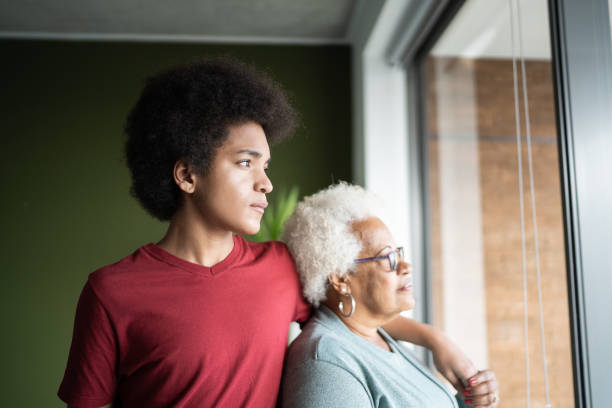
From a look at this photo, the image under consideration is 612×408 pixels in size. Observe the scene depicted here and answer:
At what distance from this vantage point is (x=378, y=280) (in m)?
1.32

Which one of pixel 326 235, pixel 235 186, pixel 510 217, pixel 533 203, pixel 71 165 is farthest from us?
pixel 71 165

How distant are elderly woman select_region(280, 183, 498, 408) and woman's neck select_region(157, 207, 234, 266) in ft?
0.81

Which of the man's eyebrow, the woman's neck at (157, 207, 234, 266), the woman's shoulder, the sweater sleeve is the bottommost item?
the sweater sleeve

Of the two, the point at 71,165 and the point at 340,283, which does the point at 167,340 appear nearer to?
the point at 340,283

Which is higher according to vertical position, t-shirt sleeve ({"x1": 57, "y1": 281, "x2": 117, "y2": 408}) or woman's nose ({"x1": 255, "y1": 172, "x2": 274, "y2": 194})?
woman's nose ({"x1": 255, "y1": 172, "x2": 274, "y2": 194})

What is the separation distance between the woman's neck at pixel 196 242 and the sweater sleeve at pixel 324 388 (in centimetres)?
37

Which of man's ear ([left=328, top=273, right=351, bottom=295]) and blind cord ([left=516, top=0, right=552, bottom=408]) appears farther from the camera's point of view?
blind cord ([left=516, top=0, right=552, bottom=408])

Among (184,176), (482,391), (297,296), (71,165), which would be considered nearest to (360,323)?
→ (297,296)

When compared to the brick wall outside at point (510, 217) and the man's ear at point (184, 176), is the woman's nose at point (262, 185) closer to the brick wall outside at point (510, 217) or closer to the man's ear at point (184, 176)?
the man's ear at point (184, 176)

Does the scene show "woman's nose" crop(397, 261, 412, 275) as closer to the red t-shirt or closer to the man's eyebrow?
the red t-shirt

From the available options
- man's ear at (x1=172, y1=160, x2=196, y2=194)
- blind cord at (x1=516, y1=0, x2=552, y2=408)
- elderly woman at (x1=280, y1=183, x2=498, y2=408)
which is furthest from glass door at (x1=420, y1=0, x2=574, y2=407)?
man's ear at (x1=172, y1=160, x2=196, y2=194)

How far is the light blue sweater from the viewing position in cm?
111

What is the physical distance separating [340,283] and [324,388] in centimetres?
32

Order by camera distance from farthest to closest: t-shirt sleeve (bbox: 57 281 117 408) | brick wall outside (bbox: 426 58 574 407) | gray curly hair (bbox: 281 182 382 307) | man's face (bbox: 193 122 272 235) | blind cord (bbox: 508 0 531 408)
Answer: blind cord (bbox: 508 0 531 408), brick wall outside (bbox: 426 58 574 407), gray curly hair (bbox: 281 182 382 307), man's face (bbox: 193 122 272 235), t-shirt sleeve (bbox: 57 281 117 408)
